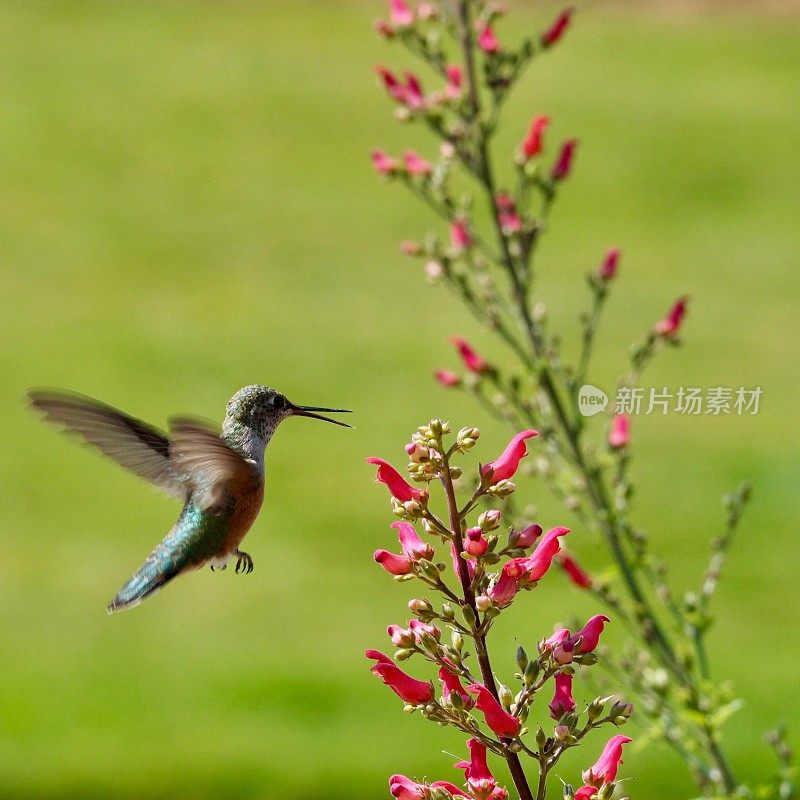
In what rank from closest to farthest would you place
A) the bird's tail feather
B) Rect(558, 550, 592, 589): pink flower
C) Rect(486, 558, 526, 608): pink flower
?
1. Rect(486, 558, 526, 608): pink flower
2. the bird's tail feather
3. Rect(558, 550, 592, 589): pink flower

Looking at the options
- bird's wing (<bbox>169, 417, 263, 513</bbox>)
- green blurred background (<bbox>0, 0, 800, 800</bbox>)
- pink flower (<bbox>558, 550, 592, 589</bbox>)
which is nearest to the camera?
bird's wing (<bbox>169, 417, 263, 513</bbox>)

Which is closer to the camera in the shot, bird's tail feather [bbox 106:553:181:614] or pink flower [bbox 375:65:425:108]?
bird's tail feather [bbox 106:553:181:614]

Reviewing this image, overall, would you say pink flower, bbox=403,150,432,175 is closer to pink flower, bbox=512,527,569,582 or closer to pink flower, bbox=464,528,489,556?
pink flower, bbox=512,527,569,582

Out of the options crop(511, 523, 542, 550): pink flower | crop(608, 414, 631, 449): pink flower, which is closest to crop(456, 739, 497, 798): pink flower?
crop(511, 523, 542, 550): pink flower

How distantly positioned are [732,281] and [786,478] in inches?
229

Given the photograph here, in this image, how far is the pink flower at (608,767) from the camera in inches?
93.8

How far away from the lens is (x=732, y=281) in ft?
58.9

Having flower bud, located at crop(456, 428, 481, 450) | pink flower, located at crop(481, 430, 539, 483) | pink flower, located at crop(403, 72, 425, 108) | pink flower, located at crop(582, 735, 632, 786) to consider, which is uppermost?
pink flower, located at crop(403, 72, 425, 108)

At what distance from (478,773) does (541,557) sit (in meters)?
0.40

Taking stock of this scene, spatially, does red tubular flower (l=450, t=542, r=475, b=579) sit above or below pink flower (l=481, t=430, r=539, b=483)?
below

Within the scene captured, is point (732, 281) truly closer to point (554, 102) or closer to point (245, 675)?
point (554, 102)

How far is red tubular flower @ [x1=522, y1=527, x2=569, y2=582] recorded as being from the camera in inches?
91.9

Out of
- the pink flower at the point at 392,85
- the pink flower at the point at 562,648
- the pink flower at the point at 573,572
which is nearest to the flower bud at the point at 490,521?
the pink flower at the point at 562,648

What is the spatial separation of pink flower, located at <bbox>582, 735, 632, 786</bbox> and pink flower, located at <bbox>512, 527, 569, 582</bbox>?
0.32m
